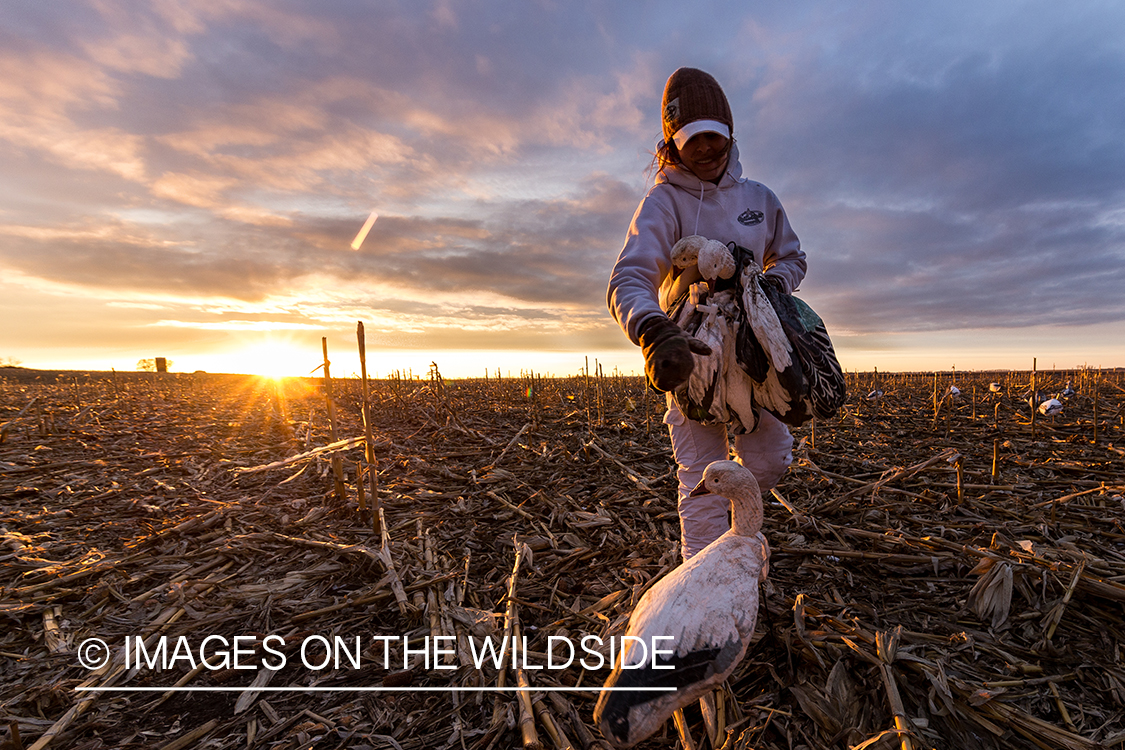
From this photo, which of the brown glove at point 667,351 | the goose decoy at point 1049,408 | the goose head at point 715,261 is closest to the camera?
the brown glove at point 667,351

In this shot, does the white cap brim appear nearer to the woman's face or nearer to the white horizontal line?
the woman's face

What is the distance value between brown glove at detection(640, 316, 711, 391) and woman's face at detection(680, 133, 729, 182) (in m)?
1.31

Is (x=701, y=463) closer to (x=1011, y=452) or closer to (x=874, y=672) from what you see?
(x=874, y=672)

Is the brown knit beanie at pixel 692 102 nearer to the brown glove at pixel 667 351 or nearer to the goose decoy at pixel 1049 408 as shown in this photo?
the brown glove at pixel 667 351

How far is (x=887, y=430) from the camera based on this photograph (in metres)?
9.60

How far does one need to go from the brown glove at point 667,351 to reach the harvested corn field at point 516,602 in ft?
6.13

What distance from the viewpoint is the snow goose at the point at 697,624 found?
6.93 ft

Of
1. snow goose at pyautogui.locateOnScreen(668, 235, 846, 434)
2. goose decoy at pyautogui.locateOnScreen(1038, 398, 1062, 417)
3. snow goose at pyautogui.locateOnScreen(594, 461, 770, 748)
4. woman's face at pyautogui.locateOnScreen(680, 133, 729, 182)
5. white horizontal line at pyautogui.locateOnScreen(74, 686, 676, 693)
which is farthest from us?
goose decoy at pyautogui.locateOnScreen(1038, 398, 1062, 417)

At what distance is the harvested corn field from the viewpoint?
9.09 ft

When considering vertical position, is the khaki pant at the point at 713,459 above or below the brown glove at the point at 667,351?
below

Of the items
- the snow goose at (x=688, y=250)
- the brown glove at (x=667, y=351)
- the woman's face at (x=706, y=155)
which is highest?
the woman's face at (x=706, y=155)

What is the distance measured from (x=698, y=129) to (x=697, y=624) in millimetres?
2764

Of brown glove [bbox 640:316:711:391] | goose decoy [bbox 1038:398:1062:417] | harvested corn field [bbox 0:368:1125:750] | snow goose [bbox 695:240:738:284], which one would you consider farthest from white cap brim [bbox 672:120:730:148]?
goose decoy [bbox 1038:398:1062:417]

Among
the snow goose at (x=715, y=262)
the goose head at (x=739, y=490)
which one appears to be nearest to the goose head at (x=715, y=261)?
the snow goose at (x=715, y=262)
